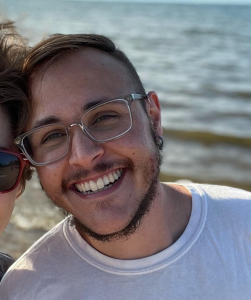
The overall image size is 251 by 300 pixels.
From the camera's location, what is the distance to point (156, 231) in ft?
8.93

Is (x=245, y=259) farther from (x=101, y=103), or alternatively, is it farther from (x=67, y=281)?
(x=101, y=103)

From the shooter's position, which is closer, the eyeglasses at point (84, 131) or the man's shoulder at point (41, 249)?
the eyeglasses at point (84, 131)

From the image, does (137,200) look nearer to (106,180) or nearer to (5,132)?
(106,180)

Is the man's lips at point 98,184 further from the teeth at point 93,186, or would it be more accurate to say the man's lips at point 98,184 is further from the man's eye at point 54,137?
the man's eye at point 54,137

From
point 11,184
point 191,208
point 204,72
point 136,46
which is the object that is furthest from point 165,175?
point 136,46

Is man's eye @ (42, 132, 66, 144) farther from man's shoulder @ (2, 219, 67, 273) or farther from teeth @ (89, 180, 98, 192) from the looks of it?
man's shoulder @ (2, 219, 67, 273)

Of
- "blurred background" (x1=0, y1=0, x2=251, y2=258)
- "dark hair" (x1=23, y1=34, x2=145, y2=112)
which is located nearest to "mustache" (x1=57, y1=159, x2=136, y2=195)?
"dark hair" (x1=23, y1=34, x2=145, y2=112)

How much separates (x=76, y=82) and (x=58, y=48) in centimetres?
26

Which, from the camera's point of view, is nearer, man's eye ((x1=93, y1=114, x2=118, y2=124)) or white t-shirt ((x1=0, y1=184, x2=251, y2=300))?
white t-shirt ((x1=0, y1=184, x2=251, y2=300))

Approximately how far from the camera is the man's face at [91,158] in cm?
249

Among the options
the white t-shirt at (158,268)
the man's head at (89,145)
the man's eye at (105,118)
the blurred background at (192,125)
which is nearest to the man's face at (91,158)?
the man's head at (89,145)

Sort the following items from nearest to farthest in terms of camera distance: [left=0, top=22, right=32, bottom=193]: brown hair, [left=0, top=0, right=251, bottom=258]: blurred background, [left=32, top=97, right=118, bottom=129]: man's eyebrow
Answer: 1. [left=32, top=97, right=118, bottom=129]: man's eyebrow
2. [left=0, top=22, right=32, bottom=193]: brown hair
3. [left=0, top=0, right=251, bottom=258]: blurred background

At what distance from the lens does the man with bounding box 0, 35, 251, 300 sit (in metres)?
2.46

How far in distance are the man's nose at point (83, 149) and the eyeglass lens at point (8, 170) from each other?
36cm
